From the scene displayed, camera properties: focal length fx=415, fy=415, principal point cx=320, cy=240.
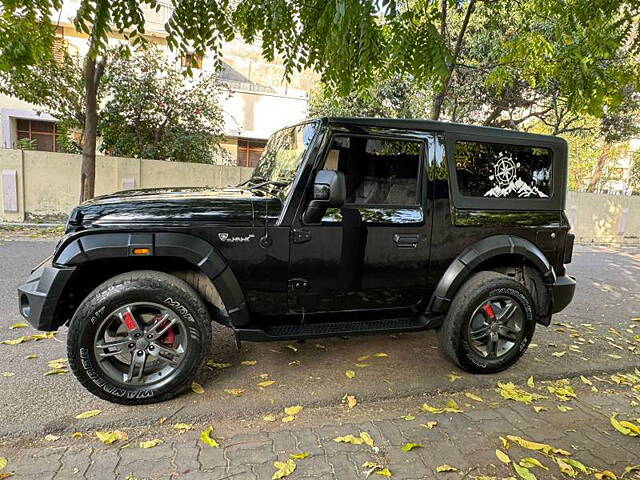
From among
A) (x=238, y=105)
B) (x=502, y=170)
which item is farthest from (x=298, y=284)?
(x=238, y=105)

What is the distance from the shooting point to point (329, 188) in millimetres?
2824

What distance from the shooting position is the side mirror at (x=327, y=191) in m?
2.82

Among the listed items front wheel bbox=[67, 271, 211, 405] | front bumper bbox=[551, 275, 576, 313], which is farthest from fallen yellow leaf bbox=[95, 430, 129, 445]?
front bumper bbox=[551, 275, 576, 313]

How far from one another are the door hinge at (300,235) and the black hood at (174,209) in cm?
18

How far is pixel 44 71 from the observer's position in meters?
10.5

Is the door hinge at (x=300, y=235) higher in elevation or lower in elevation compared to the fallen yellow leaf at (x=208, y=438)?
higher

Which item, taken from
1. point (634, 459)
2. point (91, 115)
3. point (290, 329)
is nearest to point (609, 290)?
point (634, 459)

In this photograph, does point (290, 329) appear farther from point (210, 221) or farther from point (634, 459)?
point (634, 459)

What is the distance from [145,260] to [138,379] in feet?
2.69

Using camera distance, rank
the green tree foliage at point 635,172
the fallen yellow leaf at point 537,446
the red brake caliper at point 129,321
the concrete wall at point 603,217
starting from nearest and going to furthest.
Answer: the fallen yellow leaf at point 537,446, the red brake caliper at point 129,321, the concrete wall at point 603,217, the green tree foliage at point 635,172

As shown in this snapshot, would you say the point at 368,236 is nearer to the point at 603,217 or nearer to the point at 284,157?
the point at 284,157

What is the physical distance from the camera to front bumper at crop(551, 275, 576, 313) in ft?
12.3

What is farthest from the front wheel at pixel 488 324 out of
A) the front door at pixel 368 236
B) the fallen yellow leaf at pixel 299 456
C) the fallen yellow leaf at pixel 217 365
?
the fallen yellow leaf at pixel 217 365

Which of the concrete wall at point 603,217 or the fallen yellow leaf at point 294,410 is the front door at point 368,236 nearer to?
the fallen yellow leaf at point 294,410
